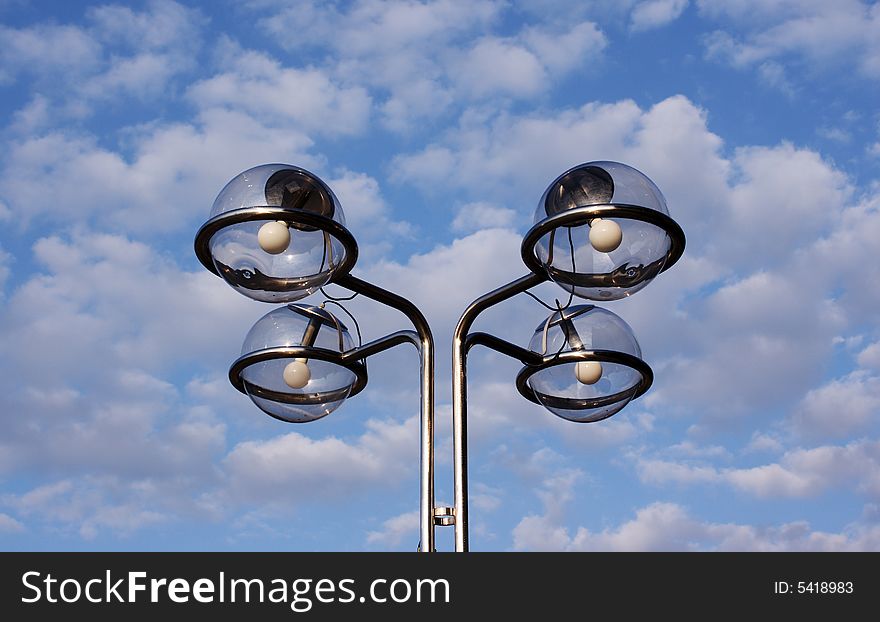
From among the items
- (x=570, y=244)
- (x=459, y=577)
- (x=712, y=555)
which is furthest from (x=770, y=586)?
(x=570, y=244)

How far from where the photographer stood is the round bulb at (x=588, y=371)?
5789 mm

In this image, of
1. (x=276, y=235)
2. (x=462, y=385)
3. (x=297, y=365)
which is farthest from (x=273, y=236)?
(x=462, y=385)

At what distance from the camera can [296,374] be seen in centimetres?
577

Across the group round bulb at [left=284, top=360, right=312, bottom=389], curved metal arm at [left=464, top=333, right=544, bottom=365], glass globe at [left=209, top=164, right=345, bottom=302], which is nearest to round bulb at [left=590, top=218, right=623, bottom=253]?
curved metal arm at [left=464, top=333, right=544, bottom=365]

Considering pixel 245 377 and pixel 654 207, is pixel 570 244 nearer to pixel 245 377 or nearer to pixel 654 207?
pixel 654 207

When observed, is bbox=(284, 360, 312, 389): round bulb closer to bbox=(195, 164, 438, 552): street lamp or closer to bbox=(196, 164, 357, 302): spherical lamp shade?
bbox=(195, 164, 438, 552): street lamp

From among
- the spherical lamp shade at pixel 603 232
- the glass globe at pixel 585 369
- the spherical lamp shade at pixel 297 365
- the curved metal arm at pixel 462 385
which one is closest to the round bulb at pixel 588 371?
the glass globe at pixel 585 369

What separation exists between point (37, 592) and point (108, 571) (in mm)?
253

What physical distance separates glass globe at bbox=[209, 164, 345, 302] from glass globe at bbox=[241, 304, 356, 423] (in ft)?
1.88

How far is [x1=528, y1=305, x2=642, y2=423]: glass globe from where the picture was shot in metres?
5.79

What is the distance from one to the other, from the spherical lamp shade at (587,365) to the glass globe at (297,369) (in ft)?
3.25

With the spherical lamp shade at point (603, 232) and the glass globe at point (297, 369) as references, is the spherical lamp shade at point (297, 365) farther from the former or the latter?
the spherical lamp shade at point (603, 232)

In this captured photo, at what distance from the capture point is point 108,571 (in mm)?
3826

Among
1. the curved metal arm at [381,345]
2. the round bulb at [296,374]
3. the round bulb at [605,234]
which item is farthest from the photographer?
the round bulb at [296,374]
